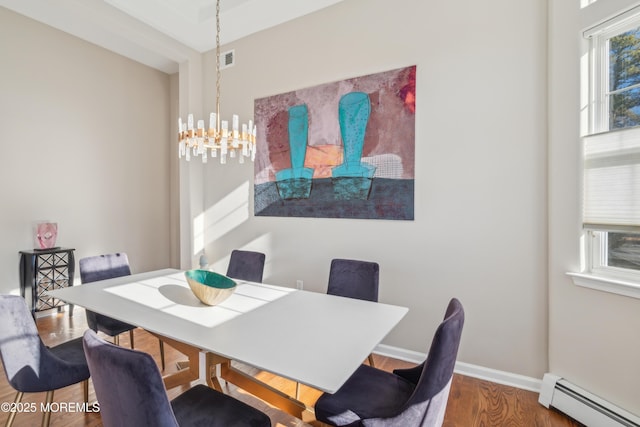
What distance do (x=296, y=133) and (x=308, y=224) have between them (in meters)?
0.96

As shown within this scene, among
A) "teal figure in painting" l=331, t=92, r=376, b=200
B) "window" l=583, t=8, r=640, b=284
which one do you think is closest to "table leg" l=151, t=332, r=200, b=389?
"teal figure in painting" l=331, t=92, r=376, b=200

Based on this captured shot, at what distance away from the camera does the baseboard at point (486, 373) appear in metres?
2.26

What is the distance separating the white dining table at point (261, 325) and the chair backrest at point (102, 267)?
0.30 m

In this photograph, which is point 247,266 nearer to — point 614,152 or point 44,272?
point 44,272

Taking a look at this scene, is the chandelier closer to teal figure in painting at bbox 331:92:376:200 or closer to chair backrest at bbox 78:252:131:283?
teal figure in painting at bbox 331:92:376:200

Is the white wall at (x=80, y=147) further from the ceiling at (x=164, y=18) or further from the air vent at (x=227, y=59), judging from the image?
the air vent at (x=227, y=59)

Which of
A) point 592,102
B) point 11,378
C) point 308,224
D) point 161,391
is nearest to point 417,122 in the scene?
point 592,102

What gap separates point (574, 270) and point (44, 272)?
15.9ft

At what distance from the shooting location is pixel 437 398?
1228 millimetres

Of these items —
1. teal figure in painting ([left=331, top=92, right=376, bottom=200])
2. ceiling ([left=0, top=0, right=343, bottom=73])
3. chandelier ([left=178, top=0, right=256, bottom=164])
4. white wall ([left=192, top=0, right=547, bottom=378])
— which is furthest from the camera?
ceiling ([left=0, top=0, right=343, bottom=73])

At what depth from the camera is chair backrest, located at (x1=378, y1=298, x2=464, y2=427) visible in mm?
1172

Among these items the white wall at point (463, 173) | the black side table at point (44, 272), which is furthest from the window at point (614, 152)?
the black side table at point (44, 272)

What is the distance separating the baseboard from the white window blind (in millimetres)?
1204

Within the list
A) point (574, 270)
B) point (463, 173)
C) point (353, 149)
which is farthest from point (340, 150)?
point (574, 270)
